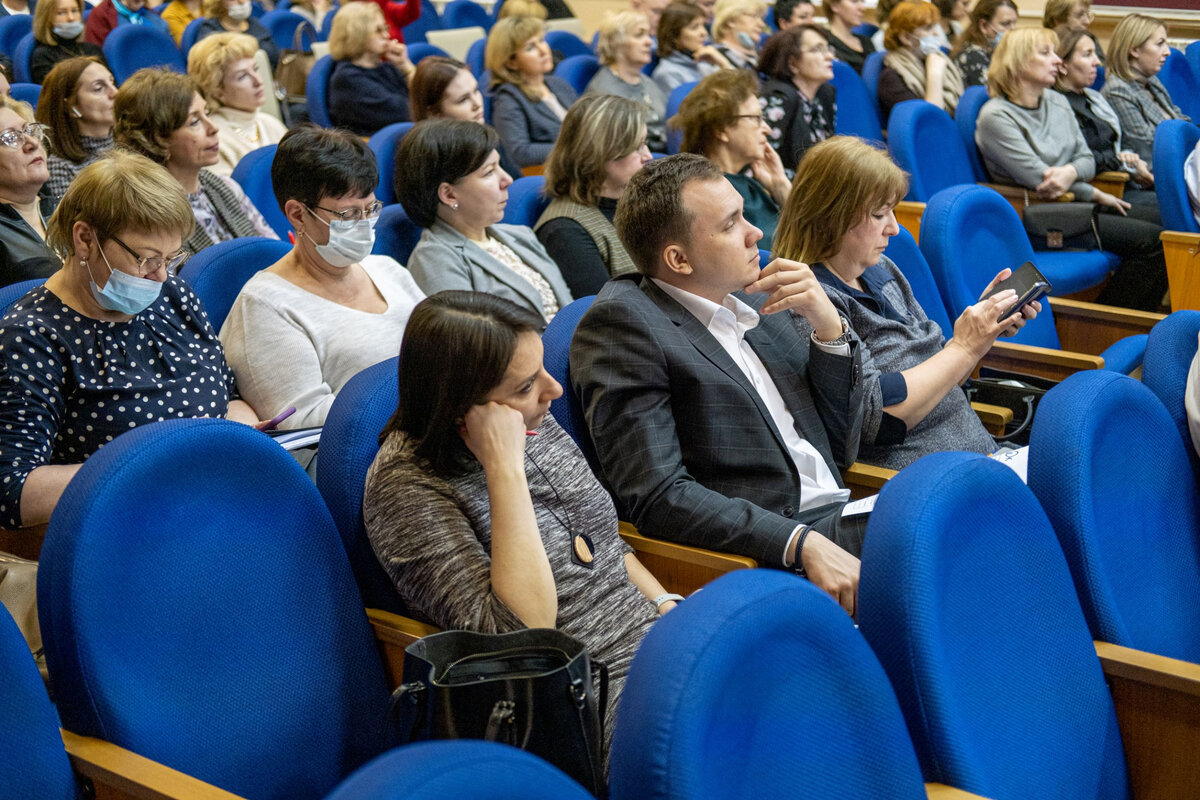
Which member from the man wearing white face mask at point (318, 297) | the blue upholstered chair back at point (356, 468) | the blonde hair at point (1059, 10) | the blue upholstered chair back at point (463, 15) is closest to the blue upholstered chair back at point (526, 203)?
the man wearing white face mask at point (318, 297)

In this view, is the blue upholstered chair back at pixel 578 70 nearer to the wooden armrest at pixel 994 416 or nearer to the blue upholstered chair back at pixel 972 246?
the blue upholstered chair back at pixel 972 246

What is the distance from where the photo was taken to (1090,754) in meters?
1.39

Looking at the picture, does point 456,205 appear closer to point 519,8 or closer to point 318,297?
point 318,297

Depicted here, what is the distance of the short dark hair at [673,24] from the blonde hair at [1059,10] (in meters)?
1.84

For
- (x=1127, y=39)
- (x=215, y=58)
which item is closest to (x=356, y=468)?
(x=215, y=58)

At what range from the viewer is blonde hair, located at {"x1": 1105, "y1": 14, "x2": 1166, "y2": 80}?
5086 millimetres

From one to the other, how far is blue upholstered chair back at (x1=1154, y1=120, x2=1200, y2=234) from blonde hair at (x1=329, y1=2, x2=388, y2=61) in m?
2.98

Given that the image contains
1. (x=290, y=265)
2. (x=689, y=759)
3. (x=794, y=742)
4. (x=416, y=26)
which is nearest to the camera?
(x=689, y=759)

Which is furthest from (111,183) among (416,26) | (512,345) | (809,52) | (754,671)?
(416,26)

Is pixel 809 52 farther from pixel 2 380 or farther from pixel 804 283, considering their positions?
pixel 2 380

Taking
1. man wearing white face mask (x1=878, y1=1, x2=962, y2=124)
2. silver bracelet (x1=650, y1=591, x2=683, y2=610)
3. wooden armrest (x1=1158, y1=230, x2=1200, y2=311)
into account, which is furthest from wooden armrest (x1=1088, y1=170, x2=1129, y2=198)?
silver bracelet (x1=650, y1=591, x2=683, y2=610)

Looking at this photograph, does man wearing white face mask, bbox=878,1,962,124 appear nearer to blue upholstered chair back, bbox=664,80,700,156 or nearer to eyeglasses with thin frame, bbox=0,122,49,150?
blue upholstered chair back, bbox=664,80,700,156

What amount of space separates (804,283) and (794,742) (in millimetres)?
1144

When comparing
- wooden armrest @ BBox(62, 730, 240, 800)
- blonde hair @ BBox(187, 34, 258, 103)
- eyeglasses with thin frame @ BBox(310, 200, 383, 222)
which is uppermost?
eyeglasses with thin frame @ BBox(310, 200, 383, 222)
